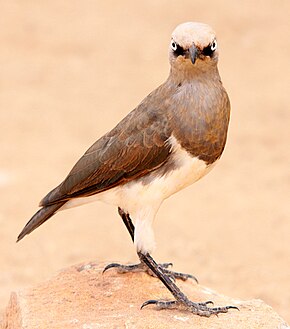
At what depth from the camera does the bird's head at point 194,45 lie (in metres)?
5.50

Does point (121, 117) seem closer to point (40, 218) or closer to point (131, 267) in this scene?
point (131, 267)

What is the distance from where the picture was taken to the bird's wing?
5820 mm

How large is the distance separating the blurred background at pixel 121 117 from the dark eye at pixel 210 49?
4086 millimetres

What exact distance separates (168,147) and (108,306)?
115cm

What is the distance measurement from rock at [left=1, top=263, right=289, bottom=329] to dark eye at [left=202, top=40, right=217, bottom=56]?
166 centimetres

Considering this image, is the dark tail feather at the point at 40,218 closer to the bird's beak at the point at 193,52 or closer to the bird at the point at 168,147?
the bird at the point at 168,147

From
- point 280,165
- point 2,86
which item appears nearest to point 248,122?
point 280,165

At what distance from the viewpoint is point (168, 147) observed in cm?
578

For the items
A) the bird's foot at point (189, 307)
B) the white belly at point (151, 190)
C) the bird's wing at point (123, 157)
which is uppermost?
the bird's wing at point (123, 157)

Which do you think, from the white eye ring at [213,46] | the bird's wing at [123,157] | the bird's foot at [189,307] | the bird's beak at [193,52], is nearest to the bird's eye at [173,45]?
the bird's beak at [193,52]

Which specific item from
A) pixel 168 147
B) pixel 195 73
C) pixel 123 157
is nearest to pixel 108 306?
pixel 123 157

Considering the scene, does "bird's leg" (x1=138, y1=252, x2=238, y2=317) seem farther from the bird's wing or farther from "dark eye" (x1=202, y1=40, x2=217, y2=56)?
"dark eye" (x1=202, y1=40, x2=217, y2=56)

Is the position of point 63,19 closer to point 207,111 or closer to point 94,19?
point 94,19

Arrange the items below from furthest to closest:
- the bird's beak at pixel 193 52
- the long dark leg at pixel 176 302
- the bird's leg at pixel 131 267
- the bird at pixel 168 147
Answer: the bird's leg at pixel 131 267 → the long dark leg at pixel 176 302 → the bird at pixel 168 147 → the bird's beak at pixel 193 52
